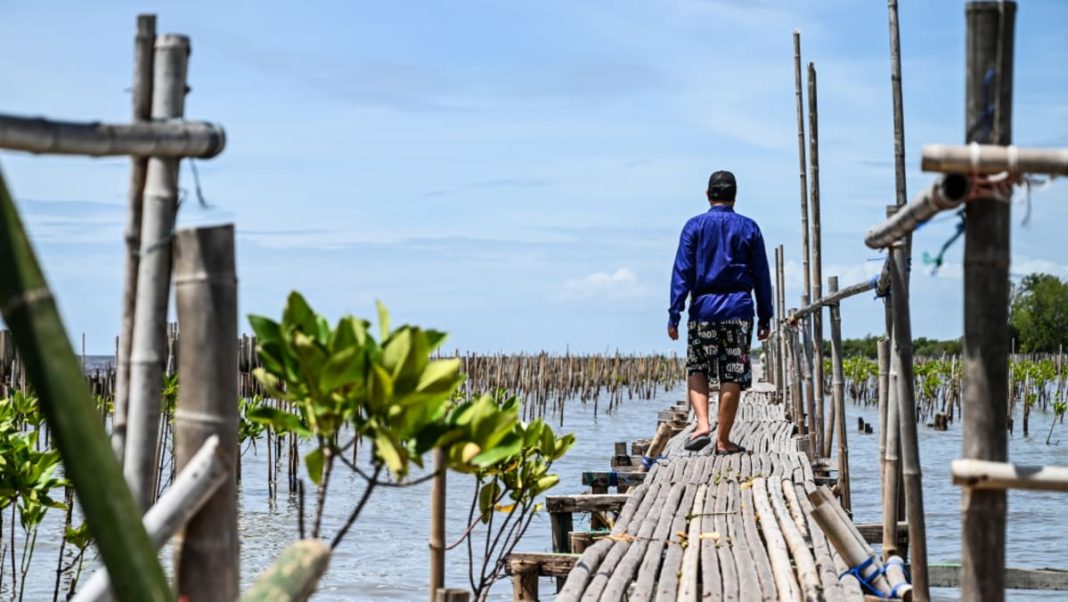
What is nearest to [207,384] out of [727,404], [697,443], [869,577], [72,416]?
[72,416]

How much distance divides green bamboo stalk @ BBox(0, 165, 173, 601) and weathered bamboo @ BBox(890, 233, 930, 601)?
2.04 meters

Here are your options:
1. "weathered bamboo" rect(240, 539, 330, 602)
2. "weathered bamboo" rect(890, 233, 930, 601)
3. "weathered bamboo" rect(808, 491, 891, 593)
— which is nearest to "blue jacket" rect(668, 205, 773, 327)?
"weathered bamboo" rect(808, 491, 891, 593)

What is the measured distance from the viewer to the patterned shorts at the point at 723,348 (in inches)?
234

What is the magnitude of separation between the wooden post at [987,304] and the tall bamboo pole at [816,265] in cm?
643

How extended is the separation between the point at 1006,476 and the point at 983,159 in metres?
0.48

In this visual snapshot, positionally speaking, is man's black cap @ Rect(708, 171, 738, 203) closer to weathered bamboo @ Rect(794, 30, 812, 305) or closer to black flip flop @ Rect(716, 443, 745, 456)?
black flip flop @ Rect(716, 443, 745, 456)

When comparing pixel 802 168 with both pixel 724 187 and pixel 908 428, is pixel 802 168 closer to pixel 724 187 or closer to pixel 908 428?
pixel 724 187

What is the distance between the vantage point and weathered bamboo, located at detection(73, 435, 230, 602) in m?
1.55

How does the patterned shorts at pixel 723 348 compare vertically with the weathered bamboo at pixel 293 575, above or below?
above

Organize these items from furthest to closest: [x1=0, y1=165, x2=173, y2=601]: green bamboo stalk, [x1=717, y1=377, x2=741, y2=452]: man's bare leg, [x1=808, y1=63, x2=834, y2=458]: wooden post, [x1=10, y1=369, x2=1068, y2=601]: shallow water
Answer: [x1=808, y1=63, x2=834, y2=458]: wooden post → [x1=10, y1=369, x2=1068, y2=601]: shallow water → [x1=717, y1=377, x2=741, y2=452]: man's bare leg → [x1=0, y1=165, x2=173, y2=601]: green bamboo stalk

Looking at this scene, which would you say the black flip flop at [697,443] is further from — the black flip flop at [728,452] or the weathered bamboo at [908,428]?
the weathered bamboo at [908,428]

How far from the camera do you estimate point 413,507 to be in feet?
36.0

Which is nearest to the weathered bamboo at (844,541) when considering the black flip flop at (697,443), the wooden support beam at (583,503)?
the wooden support beam at (583,503)

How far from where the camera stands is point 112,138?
164 cm
